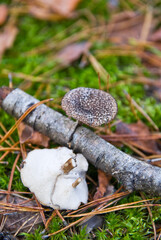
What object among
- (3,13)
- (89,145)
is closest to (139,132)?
(89,145)

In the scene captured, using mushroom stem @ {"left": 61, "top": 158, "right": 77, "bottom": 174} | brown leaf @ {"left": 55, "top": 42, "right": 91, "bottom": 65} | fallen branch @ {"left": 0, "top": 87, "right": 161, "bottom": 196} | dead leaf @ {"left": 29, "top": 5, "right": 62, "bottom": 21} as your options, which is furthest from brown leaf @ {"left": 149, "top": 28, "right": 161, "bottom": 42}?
mushroom stem @ {"left": 61, "top": 158, "right": 77, "bottom": 174}

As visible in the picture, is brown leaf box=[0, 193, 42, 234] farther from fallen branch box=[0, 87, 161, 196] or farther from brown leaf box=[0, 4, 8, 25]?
brown leaf box=[0, 4, 8, 25]

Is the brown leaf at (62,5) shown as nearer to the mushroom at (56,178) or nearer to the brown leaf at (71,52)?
the brown leaf at (71,52)

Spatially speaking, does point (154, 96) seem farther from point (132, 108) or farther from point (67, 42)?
point (67, 42)

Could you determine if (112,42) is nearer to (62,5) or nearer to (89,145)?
(62,5)

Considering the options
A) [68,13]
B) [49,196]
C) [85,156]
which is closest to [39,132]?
[85,156]
